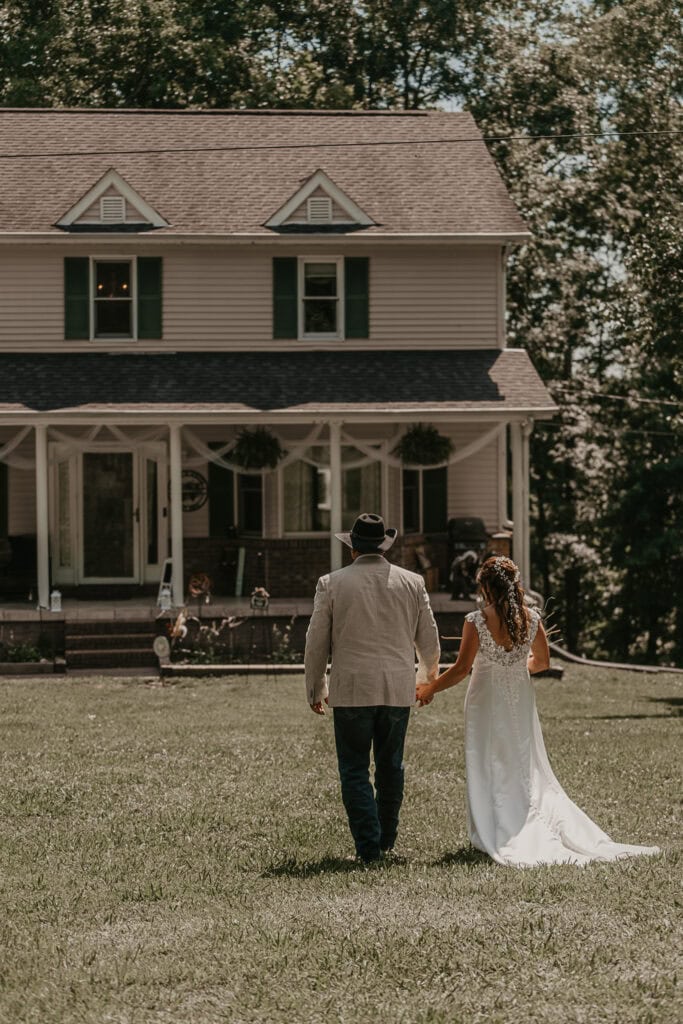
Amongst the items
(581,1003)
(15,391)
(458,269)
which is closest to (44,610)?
(15,391)

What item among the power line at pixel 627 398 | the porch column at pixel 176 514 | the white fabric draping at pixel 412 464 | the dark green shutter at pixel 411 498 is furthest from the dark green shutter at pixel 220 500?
the power line at pixel 627 398

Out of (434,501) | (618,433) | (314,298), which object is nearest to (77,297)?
(314,298)

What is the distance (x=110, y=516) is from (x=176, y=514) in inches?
102

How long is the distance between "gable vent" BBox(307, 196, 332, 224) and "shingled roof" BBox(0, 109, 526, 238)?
0.68 meters

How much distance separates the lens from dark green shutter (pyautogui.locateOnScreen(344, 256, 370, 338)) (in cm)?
2383

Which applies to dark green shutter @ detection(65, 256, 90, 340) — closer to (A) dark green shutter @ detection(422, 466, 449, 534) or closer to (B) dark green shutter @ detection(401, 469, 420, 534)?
(B) dark green shutter @ detection(401, 469, 420, 534)

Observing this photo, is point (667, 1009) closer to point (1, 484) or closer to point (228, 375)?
point (228, 375)

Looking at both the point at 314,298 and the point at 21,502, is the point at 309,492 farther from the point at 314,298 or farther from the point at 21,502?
the point at 21,502

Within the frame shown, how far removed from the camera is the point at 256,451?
2275cm

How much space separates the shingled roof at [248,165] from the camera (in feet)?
78.7

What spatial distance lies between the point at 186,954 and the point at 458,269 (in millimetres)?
18726

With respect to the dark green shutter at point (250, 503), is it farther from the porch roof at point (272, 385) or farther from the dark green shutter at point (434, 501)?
the dark green shutter at point (434, 501)

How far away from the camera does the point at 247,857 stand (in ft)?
29.1

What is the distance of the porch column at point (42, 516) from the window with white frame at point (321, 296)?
15.6ft
